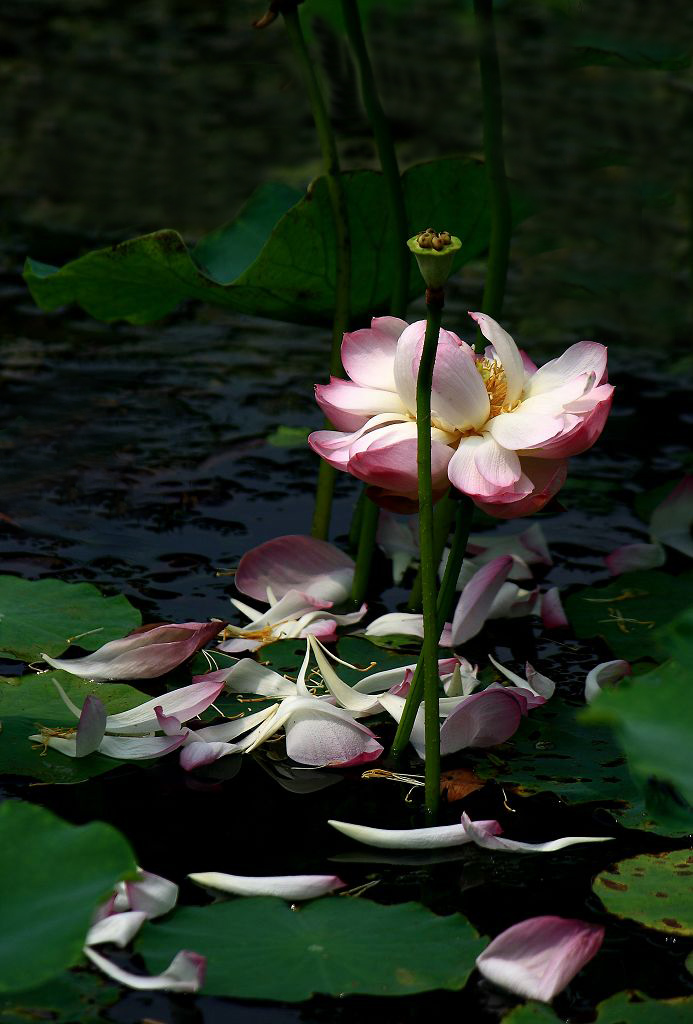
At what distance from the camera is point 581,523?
152 cm

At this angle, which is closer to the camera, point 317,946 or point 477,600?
point 317,946

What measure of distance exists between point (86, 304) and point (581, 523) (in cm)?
68

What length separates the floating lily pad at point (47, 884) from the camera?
56 cm

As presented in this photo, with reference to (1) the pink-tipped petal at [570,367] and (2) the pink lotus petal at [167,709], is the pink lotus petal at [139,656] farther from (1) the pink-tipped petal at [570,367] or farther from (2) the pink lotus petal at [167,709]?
(1) the pink-tipped petal at [570,367]

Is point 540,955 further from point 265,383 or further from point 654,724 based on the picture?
point 265,383

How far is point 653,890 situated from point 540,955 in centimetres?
13

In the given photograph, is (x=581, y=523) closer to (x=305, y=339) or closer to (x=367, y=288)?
(x=367, y=288)

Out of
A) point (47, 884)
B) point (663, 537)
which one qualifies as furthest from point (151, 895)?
point (663, 537)

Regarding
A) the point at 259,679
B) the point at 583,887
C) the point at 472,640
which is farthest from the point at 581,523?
the point at 583,887

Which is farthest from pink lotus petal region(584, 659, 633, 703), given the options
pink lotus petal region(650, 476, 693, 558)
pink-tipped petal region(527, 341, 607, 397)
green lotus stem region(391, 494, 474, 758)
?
pink lotus petal region(650, 476, 693, 558)

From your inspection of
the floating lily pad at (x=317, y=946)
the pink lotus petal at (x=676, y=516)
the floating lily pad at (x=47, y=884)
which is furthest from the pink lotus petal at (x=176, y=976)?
the pink lotus petal at (x=676, y=516)

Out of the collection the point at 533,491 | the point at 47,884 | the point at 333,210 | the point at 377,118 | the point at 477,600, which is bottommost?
the point at 477,600

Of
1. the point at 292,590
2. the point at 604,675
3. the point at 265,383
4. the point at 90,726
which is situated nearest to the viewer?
the point at 90,726

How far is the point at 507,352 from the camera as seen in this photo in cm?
91
